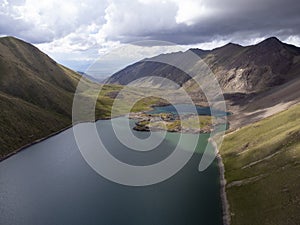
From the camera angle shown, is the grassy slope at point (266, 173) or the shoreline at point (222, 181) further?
the shoreline at point (222, 181)

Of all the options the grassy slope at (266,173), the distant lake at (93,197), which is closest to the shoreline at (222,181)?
the grassy slope at (266,173)

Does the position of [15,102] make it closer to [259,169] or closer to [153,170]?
[153,170]

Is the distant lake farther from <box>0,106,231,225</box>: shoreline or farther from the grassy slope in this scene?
the grassy slope

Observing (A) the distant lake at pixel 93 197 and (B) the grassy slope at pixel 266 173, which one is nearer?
(B) the grassy slope at pixel 266 173

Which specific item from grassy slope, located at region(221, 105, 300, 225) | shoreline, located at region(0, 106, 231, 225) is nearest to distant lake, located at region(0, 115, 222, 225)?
shoreline, located at region(0, 106, 231, 225)

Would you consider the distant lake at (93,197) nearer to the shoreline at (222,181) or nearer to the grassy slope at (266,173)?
the shoreline at (222,181)
